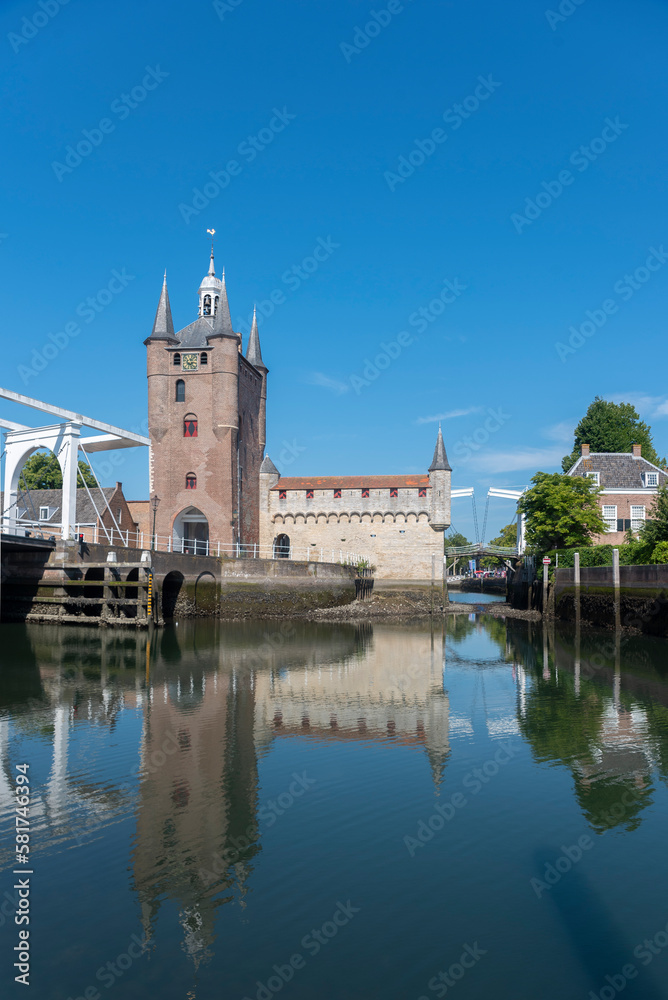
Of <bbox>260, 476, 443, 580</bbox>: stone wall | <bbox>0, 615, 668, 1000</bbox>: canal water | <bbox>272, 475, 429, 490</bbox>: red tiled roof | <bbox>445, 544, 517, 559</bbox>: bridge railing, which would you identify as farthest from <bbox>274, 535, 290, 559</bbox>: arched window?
<bbox>0, 615, 668, 1000</bbox>: canal water

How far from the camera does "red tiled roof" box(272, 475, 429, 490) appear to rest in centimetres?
4878

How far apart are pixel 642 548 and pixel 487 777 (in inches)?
905

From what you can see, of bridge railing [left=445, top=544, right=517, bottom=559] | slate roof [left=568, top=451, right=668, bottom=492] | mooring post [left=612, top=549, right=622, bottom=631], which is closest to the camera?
mooring post [left=612, top=549, right=622, bottom=631]

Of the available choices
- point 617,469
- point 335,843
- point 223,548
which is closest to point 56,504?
point 223,548

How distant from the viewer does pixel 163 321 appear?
143 ft

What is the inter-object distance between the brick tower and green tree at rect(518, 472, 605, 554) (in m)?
19.0

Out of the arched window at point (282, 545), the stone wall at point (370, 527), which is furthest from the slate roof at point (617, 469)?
the arched window at point (282, 545)

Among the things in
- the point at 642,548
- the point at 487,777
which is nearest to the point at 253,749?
the point at 487,777

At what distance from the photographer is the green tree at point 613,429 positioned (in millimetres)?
59531

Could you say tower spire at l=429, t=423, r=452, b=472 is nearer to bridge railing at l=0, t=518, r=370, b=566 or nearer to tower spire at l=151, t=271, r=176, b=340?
bridge railing at l=0, t=518, r=370, b=566

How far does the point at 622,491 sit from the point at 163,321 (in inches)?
1280

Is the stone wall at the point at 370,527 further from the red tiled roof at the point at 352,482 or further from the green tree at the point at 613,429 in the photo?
the green tree at the point at 613,429

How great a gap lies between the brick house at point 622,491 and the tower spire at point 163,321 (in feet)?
96.6

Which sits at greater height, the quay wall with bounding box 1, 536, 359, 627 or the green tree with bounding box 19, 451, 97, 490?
the green tree with bounding box 19, 451, 97, 490
